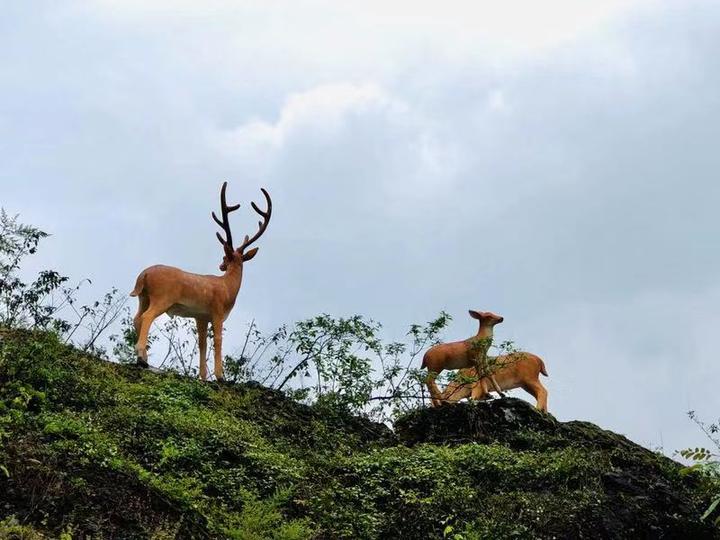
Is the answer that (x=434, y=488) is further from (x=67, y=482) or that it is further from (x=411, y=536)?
(x=67, y=482)

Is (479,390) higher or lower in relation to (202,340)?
higher

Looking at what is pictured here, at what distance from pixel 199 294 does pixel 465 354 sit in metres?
3.65

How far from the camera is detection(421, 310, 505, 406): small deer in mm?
13320

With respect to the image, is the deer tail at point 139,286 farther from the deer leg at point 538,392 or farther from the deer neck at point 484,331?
the deer leg at point 538,392

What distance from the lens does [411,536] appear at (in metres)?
8.06

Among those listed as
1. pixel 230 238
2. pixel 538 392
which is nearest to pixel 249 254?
pixel 230 238

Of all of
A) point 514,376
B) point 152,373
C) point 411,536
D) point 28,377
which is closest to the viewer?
point 411,536


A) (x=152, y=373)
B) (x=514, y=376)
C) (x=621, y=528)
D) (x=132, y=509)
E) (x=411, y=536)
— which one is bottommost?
(x=132, y=509)

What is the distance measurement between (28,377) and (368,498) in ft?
11.5

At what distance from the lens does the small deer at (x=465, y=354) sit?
43.7 ft

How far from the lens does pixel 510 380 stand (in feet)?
46.0

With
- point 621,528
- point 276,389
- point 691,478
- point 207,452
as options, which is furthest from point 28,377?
A: point 691,478

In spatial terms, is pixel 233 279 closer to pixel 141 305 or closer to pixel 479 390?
pixel 141 305

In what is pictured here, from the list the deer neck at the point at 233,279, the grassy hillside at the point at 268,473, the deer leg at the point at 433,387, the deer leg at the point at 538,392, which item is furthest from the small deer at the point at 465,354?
the deer neck at the point at 233,279
